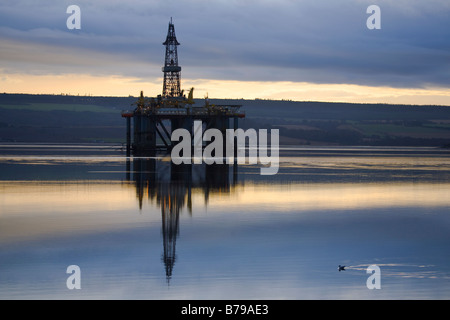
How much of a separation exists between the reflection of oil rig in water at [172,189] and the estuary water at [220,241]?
0.12 m

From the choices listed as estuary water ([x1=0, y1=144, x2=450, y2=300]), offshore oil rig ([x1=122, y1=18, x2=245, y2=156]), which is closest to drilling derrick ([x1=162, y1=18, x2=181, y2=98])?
offshore oil rig ([x1=122, y1=18, x2=245, y2=156])

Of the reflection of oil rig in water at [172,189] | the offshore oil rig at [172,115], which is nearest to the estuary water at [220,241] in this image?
the reflection of oil rig in water at [172,189]

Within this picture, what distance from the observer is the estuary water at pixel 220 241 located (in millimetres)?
16391

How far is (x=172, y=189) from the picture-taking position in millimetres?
40438

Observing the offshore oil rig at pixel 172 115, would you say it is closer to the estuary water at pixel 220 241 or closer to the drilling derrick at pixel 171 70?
the drilling derrick at pixel 171 70

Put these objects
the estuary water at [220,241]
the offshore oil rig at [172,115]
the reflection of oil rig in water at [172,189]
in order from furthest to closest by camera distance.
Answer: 1. the offshore oil rig at [172,115]
2. the reflection of oil rig in water at [172,189]
3. the estuary water at [220,241]

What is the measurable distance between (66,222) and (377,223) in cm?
1174

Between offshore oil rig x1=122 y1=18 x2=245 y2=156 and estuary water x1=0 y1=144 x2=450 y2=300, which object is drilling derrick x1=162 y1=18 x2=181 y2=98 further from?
estuary water x1=0 y1=144 x2=450 y2=300

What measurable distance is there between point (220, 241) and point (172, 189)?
17965 mm

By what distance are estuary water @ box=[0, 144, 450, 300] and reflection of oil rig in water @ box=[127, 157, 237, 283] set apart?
0.38 feet

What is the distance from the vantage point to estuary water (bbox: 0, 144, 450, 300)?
16.4m

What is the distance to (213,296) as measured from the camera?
15.6 meters

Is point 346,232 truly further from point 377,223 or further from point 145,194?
point 145,194
